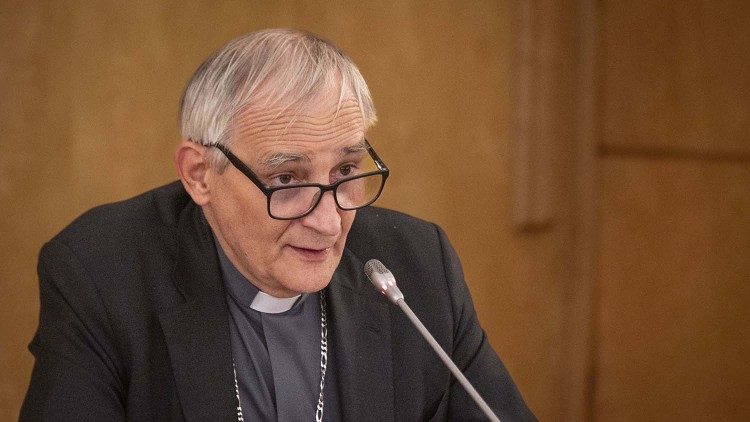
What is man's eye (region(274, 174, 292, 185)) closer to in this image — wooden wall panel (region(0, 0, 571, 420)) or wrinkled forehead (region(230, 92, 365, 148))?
wrinkled forehead (region(230, 92, 365, 148))

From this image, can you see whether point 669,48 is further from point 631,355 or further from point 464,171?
point 631,355

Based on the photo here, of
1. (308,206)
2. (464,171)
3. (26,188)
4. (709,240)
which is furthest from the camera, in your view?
(709,240)

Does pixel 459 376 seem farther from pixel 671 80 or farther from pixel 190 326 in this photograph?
pixel 671 80

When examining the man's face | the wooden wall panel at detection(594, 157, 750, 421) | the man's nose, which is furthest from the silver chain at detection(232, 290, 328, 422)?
the wooden wall panel at detection(594, 157, 750, 421)

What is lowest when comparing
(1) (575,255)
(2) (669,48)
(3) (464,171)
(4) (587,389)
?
(4) (587,389)

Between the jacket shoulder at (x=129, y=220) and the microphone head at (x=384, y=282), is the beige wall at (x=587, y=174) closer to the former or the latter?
the jacket shoulder at (x=129, y=220)

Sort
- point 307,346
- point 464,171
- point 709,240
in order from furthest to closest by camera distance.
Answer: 1. point 709,240
2. point 464,171
3. point 307,346

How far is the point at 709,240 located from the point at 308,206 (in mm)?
2152

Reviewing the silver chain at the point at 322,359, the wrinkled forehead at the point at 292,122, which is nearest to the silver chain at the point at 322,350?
the silver chain at the point at 322,359

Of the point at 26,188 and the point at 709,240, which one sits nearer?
the point at 26,188

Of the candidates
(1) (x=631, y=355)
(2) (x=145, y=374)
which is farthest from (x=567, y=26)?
(2) (x=145, y=374)

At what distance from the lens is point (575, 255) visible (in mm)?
3529

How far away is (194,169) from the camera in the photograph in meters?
1.85

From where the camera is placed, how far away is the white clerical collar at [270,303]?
6.47ft
